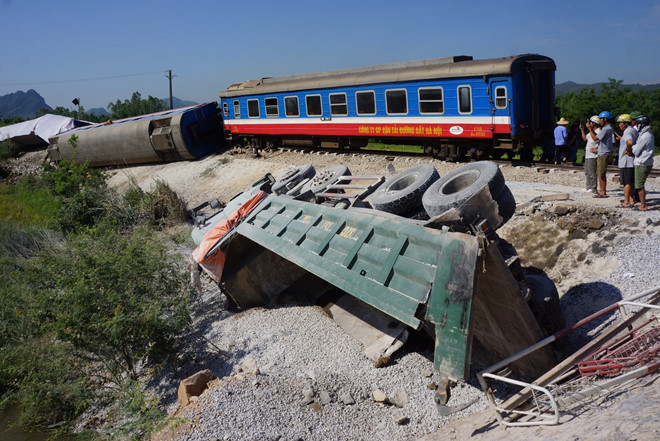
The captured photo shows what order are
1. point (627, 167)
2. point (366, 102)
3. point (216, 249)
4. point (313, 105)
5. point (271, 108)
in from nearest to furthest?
point (216, 249)
point (627, 167)
point (366, 102)
point (313, 105)
point (271, 108)

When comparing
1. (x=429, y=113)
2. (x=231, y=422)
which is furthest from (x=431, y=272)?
(x=429, y=113)

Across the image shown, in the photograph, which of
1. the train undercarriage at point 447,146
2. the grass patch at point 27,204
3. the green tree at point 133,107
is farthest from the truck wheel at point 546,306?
the green tree at point 133,107

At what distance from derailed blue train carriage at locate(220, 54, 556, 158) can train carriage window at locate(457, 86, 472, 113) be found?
0.02m

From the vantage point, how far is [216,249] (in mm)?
7137

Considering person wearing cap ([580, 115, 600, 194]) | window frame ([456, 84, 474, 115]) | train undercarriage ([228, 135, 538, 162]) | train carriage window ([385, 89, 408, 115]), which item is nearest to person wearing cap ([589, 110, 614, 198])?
person wearing cap ([580, 115, 600, 194])

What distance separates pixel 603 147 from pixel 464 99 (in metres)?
4.79

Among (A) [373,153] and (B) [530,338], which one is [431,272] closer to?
(B) [530,338]

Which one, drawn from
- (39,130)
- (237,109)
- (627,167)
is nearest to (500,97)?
(627,167)

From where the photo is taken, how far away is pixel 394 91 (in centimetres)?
1390

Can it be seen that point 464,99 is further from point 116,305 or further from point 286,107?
point 116,305

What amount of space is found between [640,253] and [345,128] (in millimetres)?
10789

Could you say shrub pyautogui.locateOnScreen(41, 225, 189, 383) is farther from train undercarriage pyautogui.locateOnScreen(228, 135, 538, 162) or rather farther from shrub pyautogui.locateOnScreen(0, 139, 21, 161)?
shrub pyautogui.locateOnScreen(0, 139, 21, 161)

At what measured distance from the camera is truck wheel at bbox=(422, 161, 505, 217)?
15.7ft

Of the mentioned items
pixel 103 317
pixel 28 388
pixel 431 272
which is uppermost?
pixel 431 272
